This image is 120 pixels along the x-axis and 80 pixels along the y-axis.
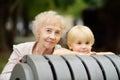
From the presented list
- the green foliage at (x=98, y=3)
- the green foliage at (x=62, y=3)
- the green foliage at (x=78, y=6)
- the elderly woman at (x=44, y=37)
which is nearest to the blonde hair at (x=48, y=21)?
the elderly woman at (x=44, y=37)

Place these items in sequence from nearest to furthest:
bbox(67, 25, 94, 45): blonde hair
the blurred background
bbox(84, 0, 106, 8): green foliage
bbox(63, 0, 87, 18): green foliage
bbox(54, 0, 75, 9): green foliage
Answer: bbox(67, 25, 94, 45): blonde hair < bbox(54, 0, 75, 9): green foliage < the blurred background < bbox(63, 0, 87, 18): green foliage < bbox(84, 0, 106, 8): green foliage

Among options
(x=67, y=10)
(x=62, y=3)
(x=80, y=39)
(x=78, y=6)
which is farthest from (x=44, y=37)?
(x=78, y=6)

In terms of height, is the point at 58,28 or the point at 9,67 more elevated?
the point at 58,28

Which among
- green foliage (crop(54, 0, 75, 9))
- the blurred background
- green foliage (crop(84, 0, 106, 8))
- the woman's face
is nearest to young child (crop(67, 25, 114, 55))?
the woman's face

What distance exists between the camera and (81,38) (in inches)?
176

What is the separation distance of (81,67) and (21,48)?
1139 millimetres

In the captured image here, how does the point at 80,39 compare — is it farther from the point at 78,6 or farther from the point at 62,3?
the point at 78,6

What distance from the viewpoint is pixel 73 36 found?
4.49 m

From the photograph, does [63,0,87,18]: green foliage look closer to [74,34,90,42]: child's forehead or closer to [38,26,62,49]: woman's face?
[38,26,62,49]: woman's face

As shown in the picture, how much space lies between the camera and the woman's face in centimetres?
454

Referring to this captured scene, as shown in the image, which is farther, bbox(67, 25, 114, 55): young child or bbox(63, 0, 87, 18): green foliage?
bbox(63, 0, 87, 18): green foliage

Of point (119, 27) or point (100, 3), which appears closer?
point (119, 27)

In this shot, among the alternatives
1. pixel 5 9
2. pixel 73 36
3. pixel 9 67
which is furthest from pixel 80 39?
pixel 5 9

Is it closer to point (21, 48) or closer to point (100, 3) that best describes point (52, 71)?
point (21, 48)
